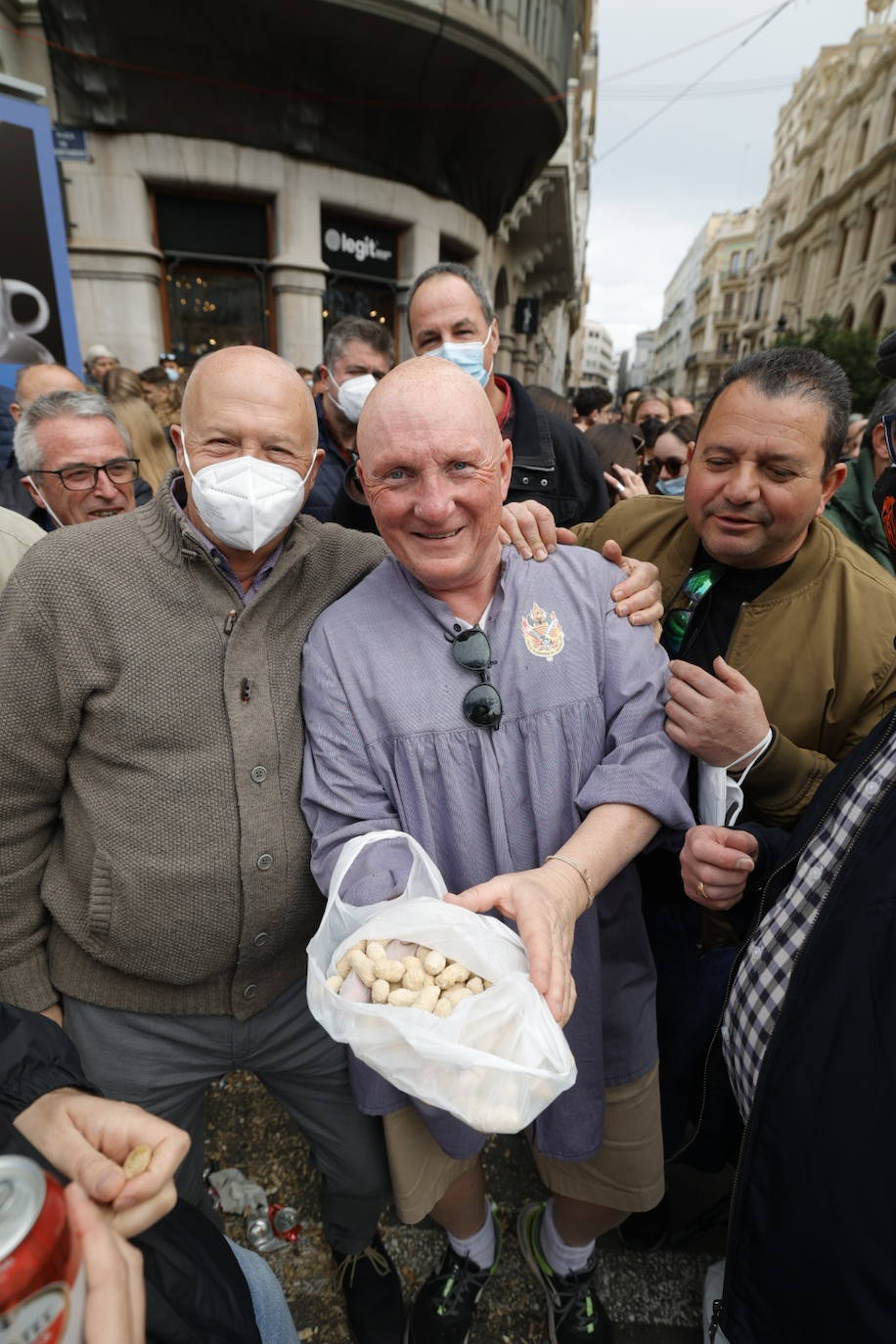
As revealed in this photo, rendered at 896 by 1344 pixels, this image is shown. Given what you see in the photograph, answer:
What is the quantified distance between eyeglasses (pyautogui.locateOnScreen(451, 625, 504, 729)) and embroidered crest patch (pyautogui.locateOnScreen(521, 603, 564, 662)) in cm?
10

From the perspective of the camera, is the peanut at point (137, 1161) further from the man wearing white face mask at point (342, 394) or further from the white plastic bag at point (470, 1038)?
the man wearing white face mask at point (342, 394)

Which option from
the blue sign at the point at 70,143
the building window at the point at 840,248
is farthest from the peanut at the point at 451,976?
the building window at the point at 840,248

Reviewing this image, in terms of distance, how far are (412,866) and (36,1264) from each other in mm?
804

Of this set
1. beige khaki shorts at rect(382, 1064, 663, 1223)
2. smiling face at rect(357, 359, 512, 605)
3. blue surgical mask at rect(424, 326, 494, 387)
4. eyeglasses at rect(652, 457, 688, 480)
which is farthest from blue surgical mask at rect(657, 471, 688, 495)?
beige khaki shorts at rect(382, 1064, 663, 1223)

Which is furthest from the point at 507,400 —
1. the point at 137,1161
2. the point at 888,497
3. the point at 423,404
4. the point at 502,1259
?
the point at 502,1259

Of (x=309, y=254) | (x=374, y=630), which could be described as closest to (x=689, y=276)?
(x=309, y=254)

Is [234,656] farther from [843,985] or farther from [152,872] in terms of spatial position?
[843,985]

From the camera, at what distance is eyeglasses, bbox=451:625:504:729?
1436 mm

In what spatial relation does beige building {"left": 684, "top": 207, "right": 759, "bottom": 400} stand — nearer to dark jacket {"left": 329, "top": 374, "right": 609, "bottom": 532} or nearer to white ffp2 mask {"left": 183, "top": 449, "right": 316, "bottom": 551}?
dark jacket {"left": 329, "top": 374, "right": 609, "bottom": 532}

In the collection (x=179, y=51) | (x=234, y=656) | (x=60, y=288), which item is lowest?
(x=234, y=656)

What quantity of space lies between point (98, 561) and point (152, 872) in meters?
0.71

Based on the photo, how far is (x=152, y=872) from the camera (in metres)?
1.50

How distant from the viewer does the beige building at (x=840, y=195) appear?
112ft

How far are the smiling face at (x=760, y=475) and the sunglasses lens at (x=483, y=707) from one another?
0.83 meters
